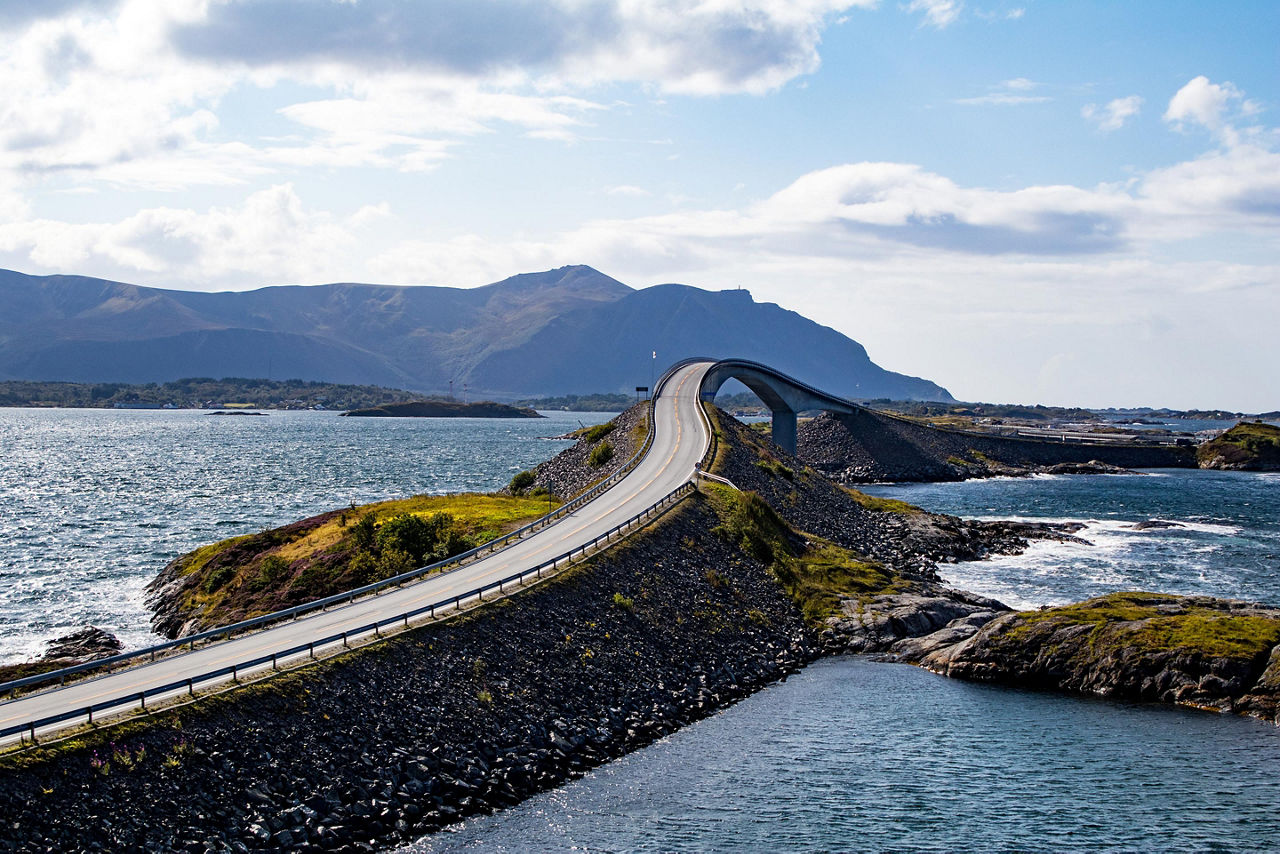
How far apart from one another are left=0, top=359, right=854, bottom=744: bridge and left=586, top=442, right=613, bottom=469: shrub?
1229 cm

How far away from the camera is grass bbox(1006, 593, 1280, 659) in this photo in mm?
49094

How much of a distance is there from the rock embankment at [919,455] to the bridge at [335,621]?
Result: 85717mm

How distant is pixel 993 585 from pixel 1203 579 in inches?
641

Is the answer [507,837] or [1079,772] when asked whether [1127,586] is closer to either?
[1079,772]

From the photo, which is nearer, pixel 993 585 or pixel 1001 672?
pixel 1001 672

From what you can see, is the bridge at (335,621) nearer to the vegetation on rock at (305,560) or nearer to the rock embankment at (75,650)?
the vegetation on rock at (305,560)

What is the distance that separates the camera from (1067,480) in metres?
168

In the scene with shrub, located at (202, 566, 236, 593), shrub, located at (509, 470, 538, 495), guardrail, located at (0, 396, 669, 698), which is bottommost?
shrub, located at (202, 566, 236, 593)

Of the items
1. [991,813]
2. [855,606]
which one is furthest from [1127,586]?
[991,813]

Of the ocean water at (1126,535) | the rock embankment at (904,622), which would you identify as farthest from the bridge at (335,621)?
the ocean water at (1126,535)

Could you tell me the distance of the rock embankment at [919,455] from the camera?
170625mm

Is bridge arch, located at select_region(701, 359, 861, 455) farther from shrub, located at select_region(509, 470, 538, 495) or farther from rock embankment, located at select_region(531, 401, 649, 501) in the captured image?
shrub, located at select_region(509, 470, 538, 495)

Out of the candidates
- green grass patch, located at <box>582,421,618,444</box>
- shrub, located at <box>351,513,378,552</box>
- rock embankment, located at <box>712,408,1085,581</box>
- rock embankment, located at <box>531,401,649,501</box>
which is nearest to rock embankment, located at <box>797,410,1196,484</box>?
green grass patch, located at <box>582,421,618,444</box>

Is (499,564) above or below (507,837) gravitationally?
above
